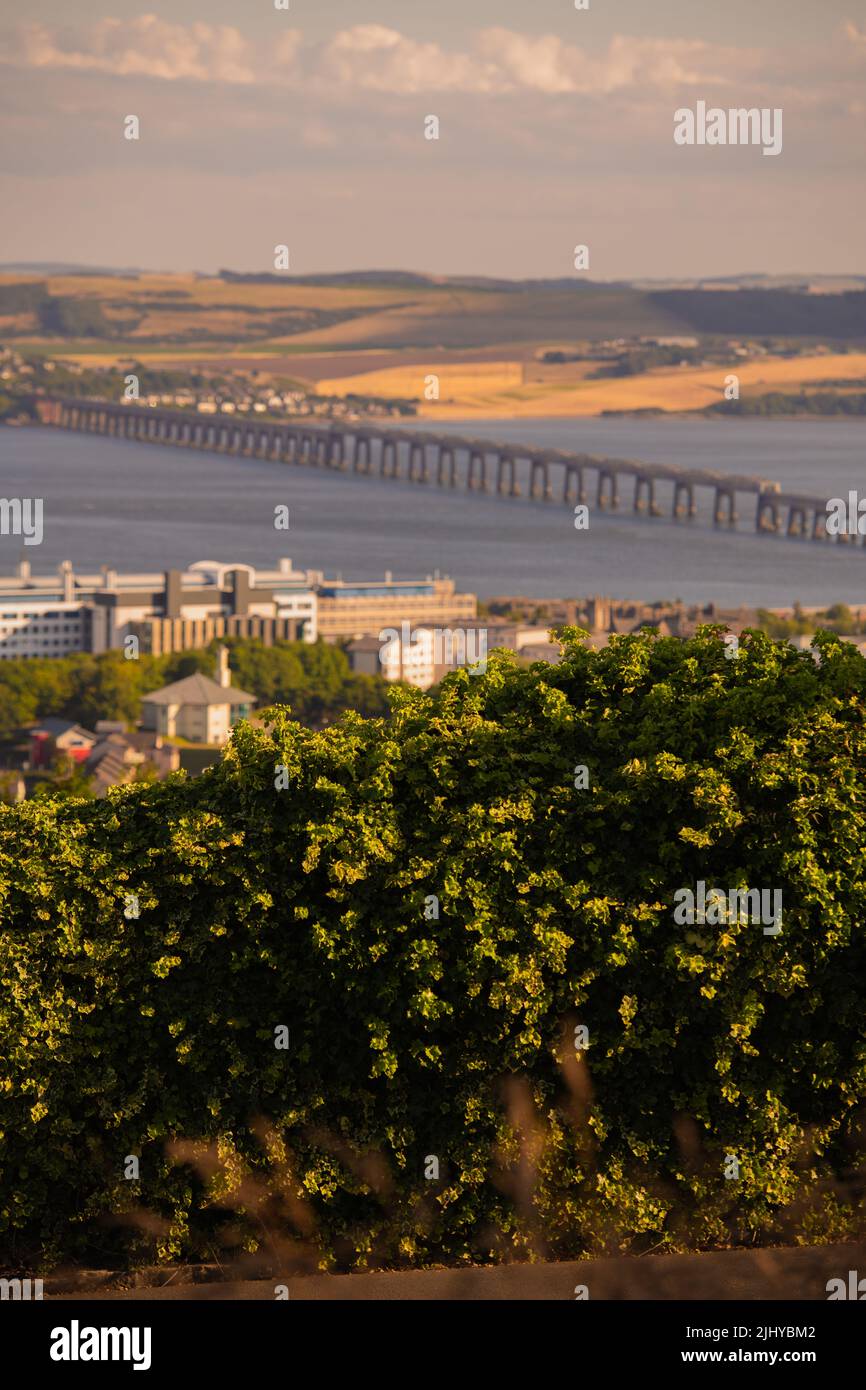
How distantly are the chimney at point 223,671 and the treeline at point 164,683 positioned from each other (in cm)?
22

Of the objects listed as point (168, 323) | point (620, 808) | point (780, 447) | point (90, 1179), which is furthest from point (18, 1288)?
point (168, 323)

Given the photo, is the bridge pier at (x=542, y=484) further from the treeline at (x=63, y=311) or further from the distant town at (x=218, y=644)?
the treeline at (x=63, y=311)

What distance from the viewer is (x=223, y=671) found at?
40000 mm

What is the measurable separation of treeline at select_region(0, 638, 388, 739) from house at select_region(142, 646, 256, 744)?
0.98m

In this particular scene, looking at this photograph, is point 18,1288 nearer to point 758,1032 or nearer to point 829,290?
point 758,1032

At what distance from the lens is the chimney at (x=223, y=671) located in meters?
39.8

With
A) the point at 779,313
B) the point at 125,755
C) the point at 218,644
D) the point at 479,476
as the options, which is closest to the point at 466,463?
the point at 479,476

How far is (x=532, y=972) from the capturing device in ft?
24.1

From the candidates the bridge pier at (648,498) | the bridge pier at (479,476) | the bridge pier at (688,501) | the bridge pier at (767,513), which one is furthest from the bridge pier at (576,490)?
the bridge pier at (767,513)

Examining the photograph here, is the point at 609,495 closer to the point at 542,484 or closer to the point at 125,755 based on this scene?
the point at 542,484

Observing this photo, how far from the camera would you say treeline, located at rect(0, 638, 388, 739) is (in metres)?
38.0

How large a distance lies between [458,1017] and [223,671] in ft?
108

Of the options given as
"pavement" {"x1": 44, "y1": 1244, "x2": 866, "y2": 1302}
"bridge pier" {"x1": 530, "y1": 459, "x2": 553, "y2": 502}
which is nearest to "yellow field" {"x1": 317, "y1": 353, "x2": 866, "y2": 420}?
"bridge pier" {"x1": 530, "y1": 459, "x2": 553, "y2": 502}

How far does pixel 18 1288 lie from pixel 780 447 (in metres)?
114
